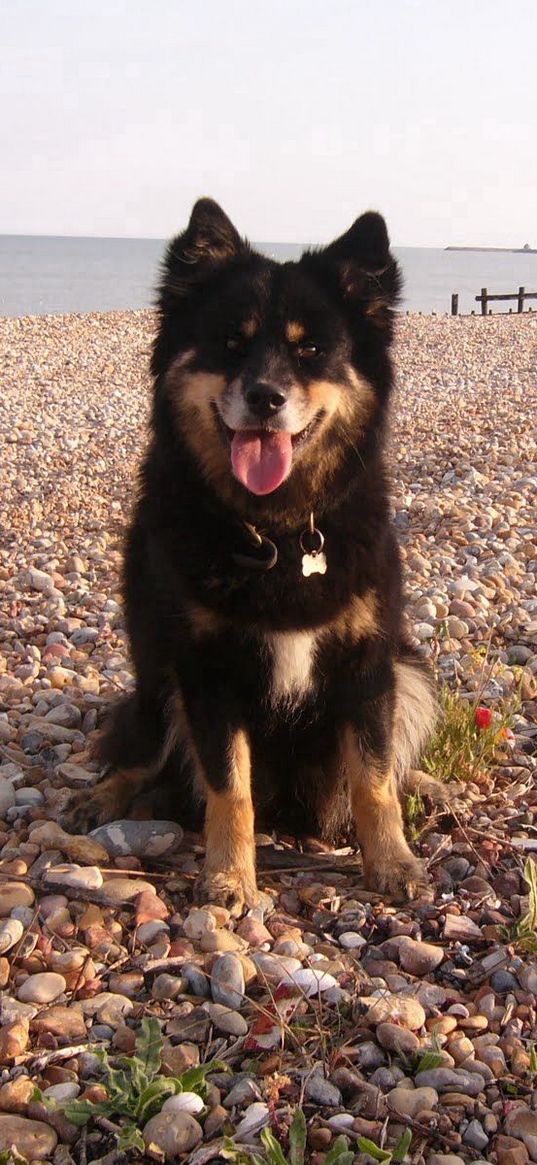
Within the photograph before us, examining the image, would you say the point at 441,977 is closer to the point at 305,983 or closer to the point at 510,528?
the point at 305,983

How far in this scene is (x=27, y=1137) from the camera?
182cm

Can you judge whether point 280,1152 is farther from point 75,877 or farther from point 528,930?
point 75,877

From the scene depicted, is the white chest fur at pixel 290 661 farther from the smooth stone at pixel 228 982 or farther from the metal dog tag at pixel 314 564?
the smooth stone at pixel 228 982

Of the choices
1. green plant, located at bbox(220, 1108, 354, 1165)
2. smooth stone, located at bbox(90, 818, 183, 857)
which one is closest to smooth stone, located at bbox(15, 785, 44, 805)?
smooth stone, located at bbox(90, 818, 183, 857)

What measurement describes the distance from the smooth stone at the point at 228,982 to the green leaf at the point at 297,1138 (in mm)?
438

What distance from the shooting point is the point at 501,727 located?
3463 mm

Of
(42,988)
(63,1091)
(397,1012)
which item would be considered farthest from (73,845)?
(397,1012)

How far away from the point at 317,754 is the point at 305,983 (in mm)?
1030

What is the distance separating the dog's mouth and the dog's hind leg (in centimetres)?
83

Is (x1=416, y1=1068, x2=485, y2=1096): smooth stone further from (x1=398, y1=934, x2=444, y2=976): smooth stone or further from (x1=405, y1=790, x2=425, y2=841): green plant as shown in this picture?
(x1=405, y1=790, x2=425, y2=841): green plant

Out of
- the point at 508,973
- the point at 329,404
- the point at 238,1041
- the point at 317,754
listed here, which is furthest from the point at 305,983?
the point at 329,404

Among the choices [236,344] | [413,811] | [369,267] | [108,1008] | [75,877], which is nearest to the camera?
Answer: [108,1008]

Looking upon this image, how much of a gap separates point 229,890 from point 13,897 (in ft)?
1.89

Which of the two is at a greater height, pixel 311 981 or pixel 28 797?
pixel 311 981
